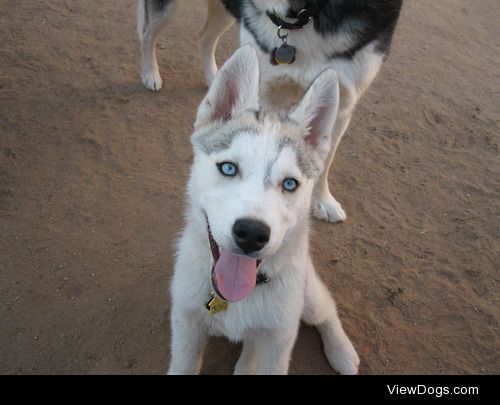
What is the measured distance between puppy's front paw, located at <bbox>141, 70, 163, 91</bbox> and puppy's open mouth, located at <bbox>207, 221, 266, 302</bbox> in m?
2.76

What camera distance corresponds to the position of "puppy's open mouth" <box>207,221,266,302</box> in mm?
1967

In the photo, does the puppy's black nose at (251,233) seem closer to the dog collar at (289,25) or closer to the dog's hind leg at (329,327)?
the dog's hind leg at (329,327)

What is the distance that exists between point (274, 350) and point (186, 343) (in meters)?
0.42

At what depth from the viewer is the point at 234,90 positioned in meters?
2.23

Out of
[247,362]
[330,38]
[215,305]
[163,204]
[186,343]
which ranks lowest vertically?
[163,204]

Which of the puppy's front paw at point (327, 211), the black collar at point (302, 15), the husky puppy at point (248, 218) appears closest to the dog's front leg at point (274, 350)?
the husky puppy at point (248, 218)

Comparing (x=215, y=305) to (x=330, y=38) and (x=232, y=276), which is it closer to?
(x=232, y=276)

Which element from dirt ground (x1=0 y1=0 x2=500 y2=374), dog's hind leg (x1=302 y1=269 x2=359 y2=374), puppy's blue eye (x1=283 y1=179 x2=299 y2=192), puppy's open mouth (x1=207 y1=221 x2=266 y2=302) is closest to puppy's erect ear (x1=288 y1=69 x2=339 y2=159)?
puppy's blue eye (x1=283 y1=179 x2=299 y2=192)

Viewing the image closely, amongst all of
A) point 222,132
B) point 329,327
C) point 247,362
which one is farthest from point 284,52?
point 247,362

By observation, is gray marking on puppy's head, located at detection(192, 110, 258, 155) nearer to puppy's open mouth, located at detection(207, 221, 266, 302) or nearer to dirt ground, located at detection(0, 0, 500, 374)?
puppy's open mouth, located at detection(207, 221, 266, 302)

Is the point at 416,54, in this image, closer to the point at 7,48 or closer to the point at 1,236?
the point at 7,48

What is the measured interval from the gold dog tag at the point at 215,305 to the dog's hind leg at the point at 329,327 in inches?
23.9

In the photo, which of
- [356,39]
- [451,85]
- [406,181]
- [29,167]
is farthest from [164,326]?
[451,85]
